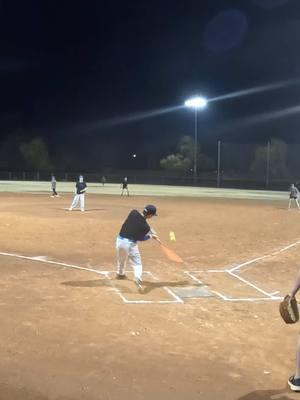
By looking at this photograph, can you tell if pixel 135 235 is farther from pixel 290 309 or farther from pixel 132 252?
pixel 290 309

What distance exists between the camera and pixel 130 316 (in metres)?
8.80

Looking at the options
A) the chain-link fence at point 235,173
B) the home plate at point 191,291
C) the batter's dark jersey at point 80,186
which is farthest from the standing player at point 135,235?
the chain-link fence at point 235,173

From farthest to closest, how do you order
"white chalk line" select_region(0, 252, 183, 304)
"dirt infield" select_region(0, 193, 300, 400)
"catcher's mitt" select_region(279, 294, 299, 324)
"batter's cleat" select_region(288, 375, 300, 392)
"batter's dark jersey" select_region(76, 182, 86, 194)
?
"batter's dark jersey" select_region(76, 182, 86, 194) < "white chalk line" select_region(0, 252, 183, 304) < "dirt infield" select_region(0, 193, 300, 400) < "batter's cleat" select_region(288, 375, 300, 392) < "catcher's mitt" select_region(279, 294, 299, 324)

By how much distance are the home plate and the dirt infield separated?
4 cm

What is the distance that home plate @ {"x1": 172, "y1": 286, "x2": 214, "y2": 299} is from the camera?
1043 cm

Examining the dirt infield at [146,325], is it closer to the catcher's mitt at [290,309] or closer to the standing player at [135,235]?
the standing player at [135,235]

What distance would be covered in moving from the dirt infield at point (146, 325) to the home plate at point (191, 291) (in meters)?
0.04

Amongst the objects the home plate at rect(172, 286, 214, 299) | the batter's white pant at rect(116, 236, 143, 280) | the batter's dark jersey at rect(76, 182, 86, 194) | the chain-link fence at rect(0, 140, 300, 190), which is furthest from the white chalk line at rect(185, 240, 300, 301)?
the chain-link fence at rect(0, 140, 300, 190)

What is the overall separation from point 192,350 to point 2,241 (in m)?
11.3

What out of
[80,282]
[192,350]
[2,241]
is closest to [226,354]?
[192,350]

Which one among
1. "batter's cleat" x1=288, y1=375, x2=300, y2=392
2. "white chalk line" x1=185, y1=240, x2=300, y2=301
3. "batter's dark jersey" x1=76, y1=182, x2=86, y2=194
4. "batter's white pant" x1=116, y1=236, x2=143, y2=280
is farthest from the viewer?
"batter's dark jersey" x1=76, y1=182, x2=86, y2=194

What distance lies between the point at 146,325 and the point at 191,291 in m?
2.61

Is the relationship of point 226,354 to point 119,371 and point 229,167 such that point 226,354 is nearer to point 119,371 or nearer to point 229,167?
point 119,371

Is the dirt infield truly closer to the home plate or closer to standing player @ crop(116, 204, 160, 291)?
the home plate
